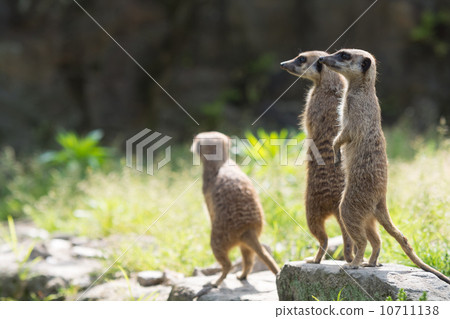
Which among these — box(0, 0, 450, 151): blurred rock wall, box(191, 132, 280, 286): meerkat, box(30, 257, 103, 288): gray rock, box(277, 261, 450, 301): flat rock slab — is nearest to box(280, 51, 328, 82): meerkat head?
box(191, 132, 280, 286): meerkat

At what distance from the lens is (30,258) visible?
20.3 feet

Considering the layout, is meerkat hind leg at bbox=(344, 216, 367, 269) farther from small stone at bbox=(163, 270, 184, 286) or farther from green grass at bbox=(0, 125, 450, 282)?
small stone at bbox=(163, 270, 184, 286)

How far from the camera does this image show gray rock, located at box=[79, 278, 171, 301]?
460cm

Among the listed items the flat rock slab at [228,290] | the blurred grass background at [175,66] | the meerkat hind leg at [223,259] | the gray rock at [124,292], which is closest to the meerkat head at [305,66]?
the meerkat hind leg at [223,259]

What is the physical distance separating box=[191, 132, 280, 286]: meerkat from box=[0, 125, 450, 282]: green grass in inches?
19.2

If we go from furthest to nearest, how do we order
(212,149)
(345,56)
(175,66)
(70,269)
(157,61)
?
(175,66), (157,61), (70,269), (212,149), (345,56)

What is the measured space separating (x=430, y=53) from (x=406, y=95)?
1189mm

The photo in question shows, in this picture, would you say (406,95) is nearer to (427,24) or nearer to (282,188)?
(427,24)

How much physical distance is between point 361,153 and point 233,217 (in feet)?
4.36

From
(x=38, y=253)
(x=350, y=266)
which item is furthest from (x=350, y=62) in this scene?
(x=38, y=253)

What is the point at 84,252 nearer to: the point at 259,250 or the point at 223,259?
the point at 223,259

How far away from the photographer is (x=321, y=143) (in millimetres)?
3734

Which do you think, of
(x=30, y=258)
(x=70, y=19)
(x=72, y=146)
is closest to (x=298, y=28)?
(x=70, y=19)

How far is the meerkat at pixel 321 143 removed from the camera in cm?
362
